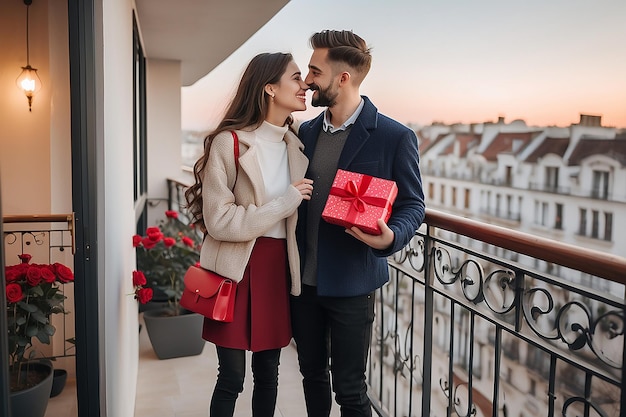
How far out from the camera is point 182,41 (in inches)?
203

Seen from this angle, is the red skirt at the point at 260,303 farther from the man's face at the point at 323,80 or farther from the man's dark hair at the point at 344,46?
the man's dark hair at the point at 344,46

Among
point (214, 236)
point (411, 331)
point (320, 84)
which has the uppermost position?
point (320, 84)

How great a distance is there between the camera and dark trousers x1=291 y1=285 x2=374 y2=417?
168 cm

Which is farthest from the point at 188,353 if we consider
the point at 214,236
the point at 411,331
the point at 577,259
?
the point at 577,259

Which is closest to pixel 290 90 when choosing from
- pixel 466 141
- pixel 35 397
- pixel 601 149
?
pixel 35 397

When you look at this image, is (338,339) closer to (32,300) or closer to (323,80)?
(323,80)

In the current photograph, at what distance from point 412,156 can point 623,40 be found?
36703mm

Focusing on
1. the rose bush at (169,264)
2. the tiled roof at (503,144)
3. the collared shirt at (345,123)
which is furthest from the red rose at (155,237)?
the tiled roof at (503,144)

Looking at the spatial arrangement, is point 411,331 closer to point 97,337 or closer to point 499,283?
point 499,283

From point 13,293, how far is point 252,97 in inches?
34.0

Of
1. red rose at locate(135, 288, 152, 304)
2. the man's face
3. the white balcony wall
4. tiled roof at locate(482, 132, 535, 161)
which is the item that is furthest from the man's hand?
tiled roof at locate(482, 132, 535, 161)

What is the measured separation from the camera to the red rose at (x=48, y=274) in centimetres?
170

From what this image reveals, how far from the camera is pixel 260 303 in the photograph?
5.73 feet

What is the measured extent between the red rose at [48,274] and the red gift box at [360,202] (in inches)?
32.5
